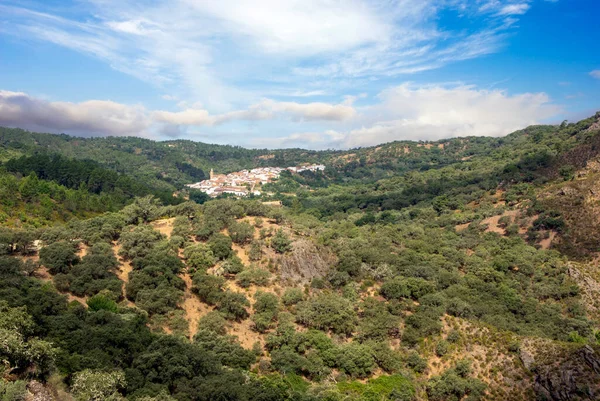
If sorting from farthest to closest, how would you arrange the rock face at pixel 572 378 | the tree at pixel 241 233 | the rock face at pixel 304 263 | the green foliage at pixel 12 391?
the tree at pixel 241 233
the rock face at pixel 304 263
the rock face at pixel 572 378
the green foliage at pixel 12 391

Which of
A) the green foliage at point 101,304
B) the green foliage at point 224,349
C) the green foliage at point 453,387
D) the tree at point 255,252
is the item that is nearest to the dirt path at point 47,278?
the green foliage at point 101,304

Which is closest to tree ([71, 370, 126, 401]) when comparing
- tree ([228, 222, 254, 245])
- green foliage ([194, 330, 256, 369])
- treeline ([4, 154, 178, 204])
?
green foliage ([194, 330, 256, 369])

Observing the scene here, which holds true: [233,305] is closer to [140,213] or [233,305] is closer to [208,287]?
[208,287]

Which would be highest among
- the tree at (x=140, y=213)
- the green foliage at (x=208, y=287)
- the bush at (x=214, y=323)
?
the tree at (x=140, y=213)

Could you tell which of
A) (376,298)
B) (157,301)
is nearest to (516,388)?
(376,298)

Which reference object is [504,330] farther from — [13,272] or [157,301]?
[13,272]

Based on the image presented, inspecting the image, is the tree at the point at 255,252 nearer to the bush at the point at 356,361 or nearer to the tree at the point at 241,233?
the tree at the point at 241,233
